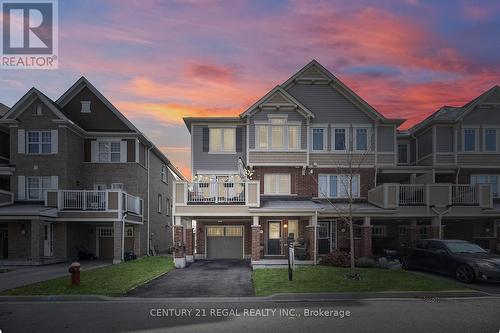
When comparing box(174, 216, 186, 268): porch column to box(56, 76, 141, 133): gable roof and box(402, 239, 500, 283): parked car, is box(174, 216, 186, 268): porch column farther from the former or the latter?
box(402, 239, 500, 283): parked car

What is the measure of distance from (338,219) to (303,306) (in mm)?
14885

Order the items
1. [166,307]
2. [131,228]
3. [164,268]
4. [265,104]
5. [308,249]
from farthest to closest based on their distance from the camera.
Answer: [131,228]
[265,104]
[308,249]
[164,268]
[166,307]

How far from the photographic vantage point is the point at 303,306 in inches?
518

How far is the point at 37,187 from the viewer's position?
98.8 feet

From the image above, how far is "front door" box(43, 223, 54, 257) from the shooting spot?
28328mm

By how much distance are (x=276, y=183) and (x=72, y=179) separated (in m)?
13.1

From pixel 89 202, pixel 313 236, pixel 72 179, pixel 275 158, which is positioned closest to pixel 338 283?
pixel 313 236

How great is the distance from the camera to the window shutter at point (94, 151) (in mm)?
32156

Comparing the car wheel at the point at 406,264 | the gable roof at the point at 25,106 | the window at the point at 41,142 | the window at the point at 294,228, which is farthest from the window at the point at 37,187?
the car wheel at the point at 406,264

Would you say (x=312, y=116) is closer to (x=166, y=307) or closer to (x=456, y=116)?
(x=456, y=116)

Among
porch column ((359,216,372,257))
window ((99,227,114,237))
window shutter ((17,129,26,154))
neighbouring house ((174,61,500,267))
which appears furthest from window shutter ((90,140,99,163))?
porch column ((359,216,372,257))

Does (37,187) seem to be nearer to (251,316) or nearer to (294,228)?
(294,228)

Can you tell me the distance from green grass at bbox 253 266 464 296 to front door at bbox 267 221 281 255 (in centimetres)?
806

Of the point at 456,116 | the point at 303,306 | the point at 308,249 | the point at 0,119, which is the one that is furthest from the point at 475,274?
the point at 0,119
